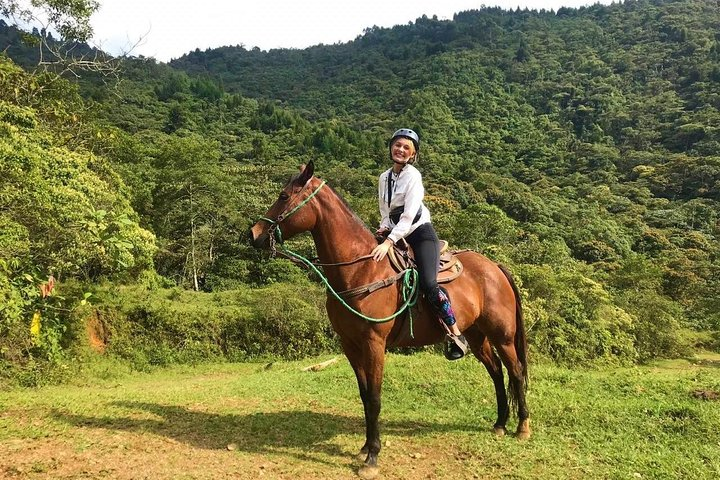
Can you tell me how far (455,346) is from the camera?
17.1ft

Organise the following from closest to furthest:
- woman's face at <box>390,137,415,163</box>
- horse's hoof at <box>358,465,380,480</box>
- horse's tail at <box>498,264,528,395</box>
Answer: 1. horse's hoof at <box>358,465,380,480</box>
2. woman's face at <box>390,137,415,163</box>
3. horse's tail at <box>498,264,528,395</box>

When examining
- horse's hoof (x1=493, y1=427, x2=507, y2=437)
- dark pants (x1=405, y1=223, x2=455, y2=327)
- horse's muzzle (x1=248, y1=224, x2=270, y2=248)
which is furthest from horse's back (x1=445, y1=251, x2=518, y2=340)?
horse's muzzle (x1=248, y1=224, x2=270, y2=248)

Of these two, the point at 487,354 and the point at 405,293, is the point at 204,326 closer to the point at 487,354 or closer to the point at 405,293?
the point at 487,354

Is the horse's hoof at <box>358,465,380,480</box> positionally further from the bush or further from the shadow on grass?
the bush

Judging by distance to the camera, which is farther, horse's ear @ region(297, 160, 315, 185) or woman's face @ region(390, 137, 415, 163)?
woman's face @ region(390, 137, 415, 163)

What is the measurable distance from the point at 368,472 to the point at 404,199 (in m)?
2.88

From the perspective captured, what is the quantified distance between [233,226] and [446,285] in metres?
28.9

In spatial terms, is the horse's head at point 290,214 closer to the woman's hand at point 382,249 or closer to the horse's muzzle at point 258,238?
the horse's muzzle at point 258,238

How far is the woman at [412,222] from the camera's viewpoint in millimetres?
4793

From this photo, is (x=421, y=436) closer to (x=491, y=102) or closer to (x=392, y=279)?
(x=392, y=279)

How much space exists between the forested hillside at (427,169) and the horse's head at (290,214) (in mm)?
472

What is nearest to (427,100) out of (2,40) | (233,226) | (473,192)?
(473,192)

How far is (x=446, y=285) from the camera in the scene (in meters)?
5.36

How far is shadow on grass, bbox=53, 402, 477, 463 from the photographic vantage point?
5277mm
